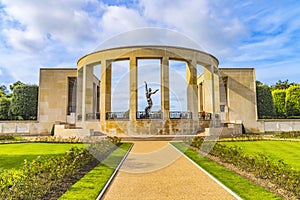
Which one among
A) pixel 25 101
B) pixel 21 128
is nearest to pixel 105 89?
pixel 21 128

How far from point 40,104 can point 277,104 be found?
34.5m

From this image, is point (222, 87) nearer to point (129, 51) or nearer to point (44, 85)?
point (129, 51)

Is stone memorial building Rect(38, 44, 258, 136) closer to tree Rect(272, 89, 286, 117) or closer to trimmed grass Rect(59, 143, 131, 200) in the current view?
trimmed grass Rect(59, 143, 131, 200)

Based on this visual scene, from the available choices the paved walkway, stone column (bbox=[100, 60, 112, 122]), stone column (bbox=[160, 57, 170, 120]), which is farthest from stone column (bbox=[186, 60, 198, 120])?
the paved walkway

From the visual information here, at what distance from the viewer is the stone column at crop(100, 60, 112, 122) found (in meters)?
22.8

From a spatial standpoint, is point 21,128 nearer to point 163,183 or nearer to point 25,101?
point 25,101

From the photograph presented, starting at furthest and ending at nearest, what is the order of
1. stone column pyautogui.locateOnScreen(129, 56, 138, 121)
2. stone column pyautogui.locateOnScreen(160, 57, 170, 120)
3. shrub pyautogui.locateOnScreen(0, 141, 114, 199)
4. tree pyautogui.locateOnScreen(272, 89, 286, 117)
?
tree pyautogui.locateOnScreen(272, 89, 286, 117), stone column pyautogui.locateOnScreen(160, 57, 170, 120), stone column pyautogui.locateOnScreen(129, 56, 138, 121), shrub pyautogui.locateOnScreen(0, 141, 114, 199)

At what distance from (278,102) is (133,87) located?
28335 mm

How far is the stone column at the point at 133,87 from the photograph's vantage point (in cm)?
2143

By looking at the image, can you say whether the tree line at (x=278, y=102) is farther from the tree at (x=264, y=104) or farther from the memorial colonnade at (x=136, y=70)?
the memorial colonnade at (x=136, y=70)

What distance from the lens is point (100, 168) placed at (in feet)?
27.0

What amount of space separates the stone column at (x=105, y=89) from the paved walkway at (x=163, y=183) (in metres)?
14.1

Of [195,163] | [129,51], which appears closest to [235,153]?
[195,163]

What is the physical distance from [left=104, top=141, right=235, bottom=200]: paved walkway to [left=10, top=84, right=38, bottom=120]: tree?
1067 inches
